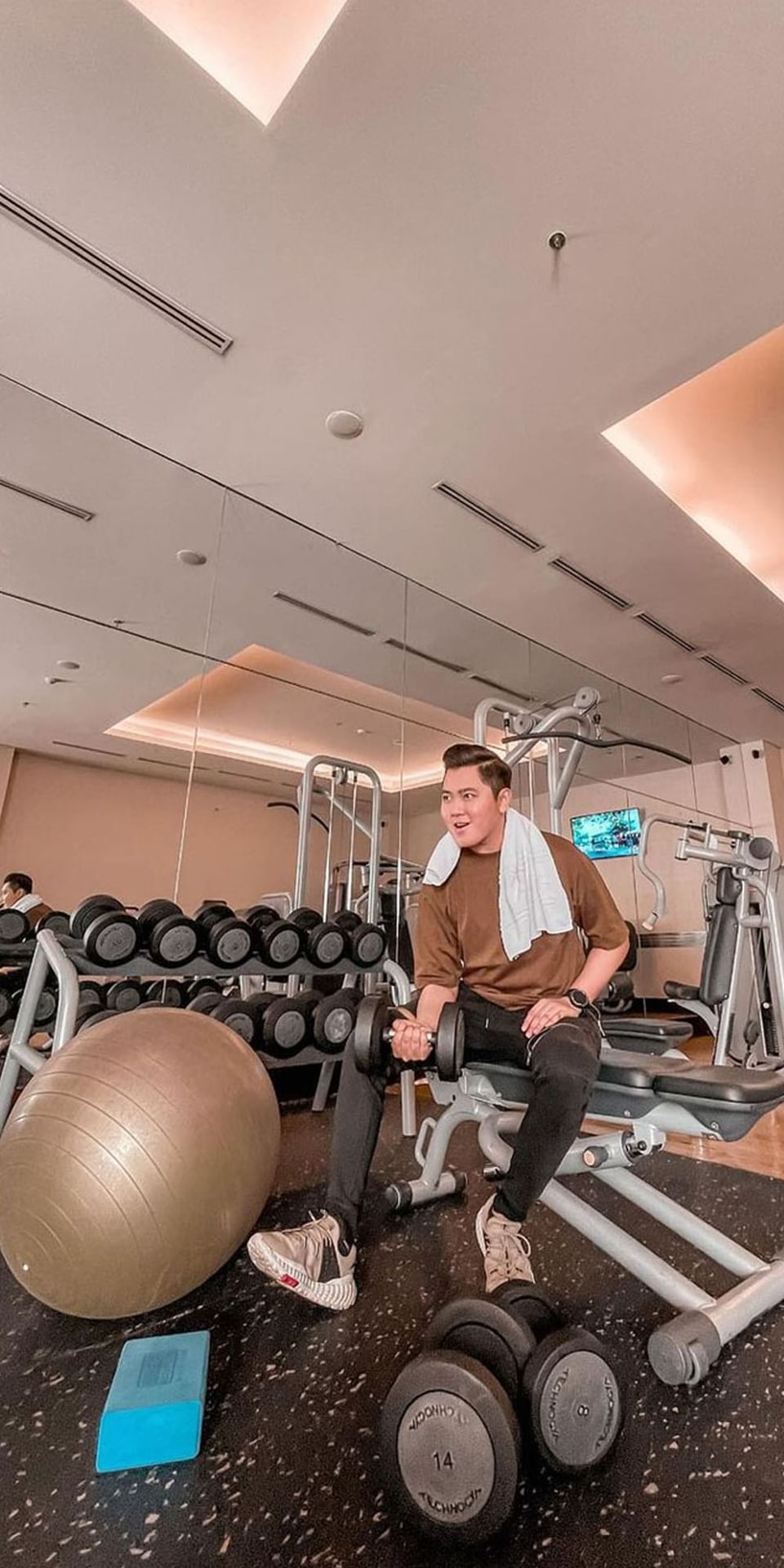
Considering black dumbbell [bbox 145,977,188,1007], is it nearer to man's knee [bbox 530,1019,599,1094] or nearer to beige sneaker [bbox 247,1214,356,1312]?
beige sneaker [bbox 247,1214,356,1312]

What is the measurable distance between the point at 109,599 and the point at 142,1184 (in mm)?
2753

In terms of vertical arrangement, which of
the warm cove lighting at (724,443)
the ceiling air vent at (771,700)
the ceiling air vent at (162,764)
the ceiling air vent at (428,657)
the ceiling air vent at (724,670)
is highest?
the warm cove lighting at (724,443)

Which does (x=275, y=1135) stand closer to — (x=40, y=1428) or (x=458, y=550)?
(x=40, y=1428)

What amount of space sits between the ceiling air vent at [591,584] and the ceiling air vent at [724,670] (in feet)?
3.33

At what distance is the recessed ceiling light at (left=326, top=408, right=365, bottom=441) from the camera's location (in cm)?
241

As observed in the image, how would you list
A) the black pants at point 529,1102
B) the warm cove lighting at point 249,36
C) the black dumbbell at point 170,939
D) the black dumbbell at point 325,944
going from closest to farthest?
the black pants at point 529,1102 < the warm cove lighting at point 249,36 < the black dumbbell at point 170,939 < the black dumbbell at point 325,944

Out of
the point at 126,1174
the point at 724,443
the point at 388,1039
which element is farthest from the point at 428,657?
the point at 126,1174

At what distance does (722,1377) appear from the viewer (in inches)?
40.4

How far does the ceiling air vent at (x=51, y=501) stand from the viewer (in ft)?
8.97

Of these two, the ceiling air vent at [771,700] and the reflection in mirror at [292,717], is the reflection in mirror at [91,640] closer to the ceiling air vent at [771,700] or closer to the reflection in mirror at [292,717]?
the reflection in mirror at [292,717]

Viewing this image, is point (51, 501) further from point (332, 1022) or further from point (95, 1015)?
point (332, 1022)

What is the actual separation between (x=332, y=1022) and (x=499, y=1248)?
105 cm

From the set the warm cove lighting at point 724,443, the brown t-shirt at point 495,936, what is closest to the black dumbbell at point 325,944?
the brown t-shirt at point 495,936

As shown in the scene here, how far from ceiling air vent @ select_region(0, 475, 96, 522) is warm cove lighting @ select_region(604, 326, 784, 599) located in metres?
2.20
